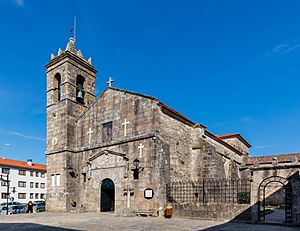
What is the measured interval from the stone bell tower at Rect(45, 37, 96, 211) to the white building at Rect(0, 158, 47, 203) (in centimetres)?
2871

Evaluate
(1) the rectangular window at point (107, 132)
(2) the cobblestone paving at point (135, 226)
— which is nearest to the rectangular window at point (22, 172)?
(1) the rectangular window at point (107, 132)

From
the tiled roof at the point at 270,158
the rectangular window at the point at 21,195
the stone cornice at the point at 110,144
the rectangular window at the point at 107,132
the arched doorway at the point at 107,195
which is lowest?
the rectangular window at the point at 21,195

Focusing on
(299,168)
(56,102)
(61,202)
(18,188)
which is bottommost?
(18,188)

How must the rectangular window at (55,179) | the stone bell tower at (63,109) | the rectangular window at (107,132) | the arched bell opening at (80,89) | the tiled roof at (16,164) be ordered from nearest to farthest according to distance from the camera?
the rectangular window at (107,132), the stone bell tower at (63,109), the rectangular window at (55,179), the arched bell opening at (80,89), the tiled roof at (16,164)

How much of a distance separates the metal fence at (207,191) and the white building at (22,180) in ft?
122

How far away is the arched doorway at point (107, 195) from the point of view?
18202 mm

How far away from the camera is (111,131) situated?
19125 millimetres

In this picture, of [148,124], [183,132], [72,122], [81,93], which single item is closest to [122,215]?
[148,124]

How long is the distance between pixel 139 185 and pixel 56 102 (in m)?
10.2

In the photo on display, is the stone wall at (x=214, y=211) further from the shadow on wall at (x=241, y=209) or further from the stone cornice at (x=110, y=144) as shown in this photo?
the stone cornice at (x=110, y=144)

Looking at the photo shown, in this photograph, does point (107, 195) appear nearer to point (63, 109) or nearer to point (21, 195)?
point (63, 109)

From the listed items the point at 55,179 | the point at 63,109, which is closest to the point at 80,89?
the point at 63,109

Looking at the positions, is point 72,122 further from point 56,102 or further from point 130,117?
point 130,117

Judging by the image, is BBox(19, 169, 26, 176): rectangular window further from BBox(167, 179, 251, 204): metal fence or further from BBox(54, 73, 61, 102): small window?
BBox(167, 179, 251, 204): metal fence
